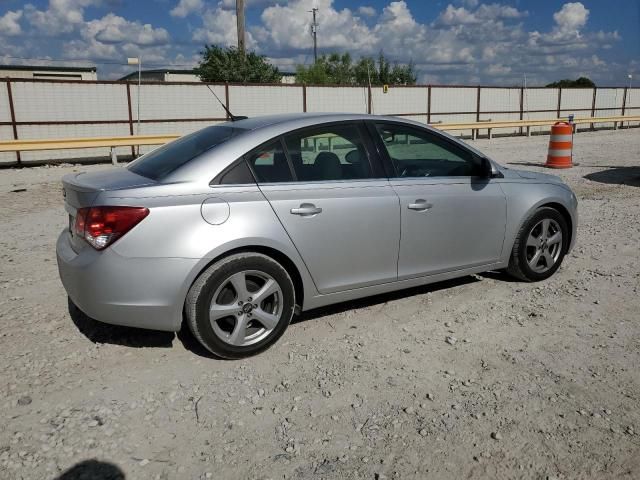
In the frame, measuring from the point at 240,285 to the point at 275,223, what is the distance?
1.49ft

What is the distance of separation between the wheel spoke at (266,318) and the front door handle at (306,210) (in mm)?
684

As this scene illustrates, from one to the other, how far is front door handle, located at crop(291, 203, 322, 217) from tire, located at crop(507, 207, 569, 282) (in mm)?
2061

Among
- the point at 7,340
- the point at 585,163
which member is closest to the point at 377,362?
the point at 7,340

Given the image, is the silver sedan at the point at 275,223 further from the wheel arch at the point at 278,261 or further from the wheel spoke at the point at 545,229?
the wheel spoke at the point at 545,229

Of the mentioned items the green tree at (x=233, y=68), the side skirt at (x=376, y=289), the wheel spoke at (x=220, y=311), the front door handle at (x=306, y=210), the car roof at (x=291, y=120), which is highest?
the green tree at (x=233, y=68)

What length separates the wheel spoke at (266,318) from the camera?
361cm

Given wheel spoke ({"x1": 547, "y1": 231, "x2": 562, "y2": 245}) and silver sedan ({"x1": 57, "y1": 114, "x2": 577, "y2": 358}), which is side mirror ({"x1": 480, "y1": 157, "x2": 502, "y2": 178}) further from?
wheel spoke ({"x1": 547, "y1": 231, "x2": 562, "y2": 245})

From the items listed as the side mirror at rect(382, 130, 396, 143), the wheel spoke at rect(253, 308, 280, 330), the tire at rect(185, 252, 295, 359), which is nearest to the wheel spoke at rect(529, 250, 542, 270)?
the side mirror at rect(382, 130, 396, 143)

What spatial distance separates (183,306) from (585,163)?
1373 cm

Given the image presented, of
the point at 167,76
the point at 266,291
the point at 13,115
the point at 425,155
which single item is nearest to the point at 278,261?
the point at 266,291

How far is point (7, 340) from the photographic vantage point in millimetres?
3953

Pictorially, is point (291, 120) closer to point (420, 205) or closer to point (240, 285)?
point (420, 205)

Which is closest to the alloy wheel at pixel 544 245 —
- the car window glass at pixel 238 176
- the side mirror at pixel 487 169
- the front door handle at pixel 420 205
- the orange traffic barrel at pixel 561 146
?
the side mirror at pixel 487 169

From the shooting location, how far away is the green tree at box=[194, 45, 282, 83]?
29172 millimetres
